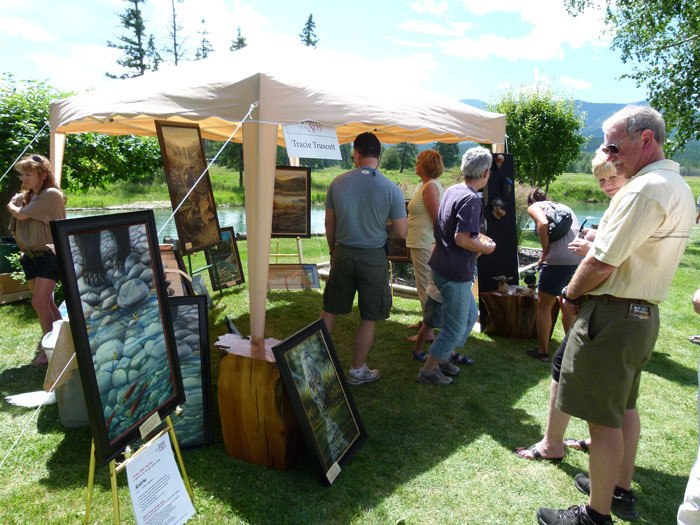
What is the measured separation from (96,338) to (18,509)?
3.87 ft

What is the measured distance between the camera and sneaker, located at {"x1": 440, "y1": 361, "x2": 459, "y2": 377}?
3.75 m

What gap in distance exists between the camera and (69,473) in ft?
7.74

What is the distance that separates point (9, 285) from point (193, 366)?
11.7 ft

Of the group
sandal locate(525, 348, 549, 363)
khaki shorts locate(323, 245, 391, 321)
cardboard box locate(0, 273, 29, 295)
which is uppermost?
khaki shorts locate(323, 245, 391, 321)

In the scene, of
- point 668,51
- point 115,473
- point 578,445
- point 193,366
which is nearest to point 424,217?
point 578,445

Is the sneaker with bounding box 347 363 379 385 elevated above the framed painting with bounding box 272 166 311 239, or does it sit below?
below

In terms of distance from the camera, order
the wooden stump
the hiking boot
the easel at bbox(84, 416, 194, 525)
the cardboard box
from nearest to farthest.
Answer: the easel at bbox(84, 416, 194, 525) → the hiking boot → the wooden stump → the cardboard box

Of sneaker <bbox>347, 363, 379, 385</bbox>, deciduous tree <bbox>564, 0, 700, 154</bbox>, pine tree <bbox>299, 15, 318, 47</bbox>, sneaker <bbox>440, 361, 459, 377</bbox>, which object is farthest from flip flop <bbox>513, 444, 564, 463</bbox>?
pine tree <bbox>299, 15, 318, 47</bbox>

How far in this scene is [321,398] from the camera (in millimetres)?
2473

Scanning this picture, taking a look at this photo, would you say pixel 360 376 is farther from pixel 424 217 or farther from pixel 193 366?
pixel 424 217

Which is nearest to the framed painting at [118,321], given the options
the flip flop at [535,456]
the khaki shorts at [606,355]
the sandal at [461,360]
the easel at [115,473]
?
the easel at [115,473]

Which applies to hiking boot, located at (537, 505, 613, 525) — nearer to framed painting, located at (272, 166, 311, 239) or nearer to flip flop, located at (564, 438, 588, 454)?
flip flop, located at (564, 438, 588, 454)

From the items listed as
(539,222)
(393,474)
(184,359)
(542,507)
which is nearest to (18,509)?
(184,359)

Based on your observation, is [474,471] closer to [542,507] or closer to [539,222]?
[542,507]
